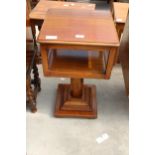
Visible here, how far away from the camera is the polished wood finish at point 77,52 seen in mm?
1621

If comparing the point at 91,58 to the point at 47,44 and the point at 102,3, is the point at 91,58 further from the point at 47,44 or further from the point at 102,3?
the point at 102,3

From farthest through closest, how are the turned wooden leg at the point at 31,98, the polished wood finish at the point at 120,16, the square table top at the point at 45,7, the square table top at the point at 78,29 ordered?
1. the polished wood finish at the point at 120,16
2. the square table top at the point at 45,7
3. the turned wooden leg at the point at 31,98
4. the square table top at the point at 78,29

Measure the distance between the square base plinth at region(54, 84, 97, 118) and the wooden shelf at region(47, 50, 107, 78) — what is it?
312mm

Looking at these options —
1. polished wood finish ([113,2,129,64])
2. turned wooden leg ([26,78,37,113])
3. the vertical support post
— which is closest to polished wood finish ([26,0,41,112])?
turned wooden leg ([26,78,37,113])

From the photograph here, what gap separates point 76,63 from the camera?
1.88 metres

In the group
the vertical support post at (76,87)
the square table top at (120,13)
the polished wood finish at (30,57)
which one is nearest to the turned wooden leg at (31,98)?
the polished wood finish at (30,57)

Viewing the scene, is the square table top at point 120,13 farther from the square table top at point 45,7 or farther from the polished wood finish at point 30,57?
the polished wood finish at point 30,57

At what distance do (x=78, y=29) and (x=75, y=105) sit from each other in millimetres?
592

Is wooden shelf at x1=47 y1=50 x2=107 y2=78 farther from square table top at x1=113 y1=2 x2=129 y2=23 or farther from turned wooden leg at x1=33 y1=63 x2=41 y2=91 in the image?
square table top at x1=113 y1=2 x2=129 y2=23
